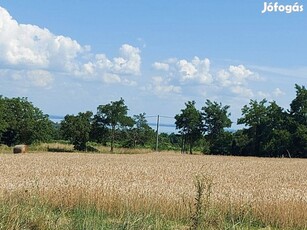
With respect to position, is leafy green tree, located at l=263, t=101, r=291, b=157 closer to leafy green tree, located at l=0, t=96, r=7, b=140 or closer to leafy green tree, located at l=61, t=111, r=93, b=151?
leafy green tree, located at l=61, t=111, r=93, b=151

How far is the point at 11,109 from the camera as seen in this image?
62.2 metres

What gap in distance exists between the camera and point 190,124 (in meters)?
62.7

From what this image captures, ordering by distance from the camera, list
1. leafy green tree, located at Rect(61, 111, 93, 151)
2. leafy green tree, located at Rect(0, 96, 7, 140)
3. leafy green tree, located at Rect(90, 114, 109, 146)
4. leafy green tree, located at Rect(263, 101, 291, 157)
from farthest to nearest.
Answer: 1. leafy green tree, located at Rect(90, 114, 109, 146)
2. leafy green tree, located at Rect(61, 111, 93, 151)
3. leafy green tree, located at Rect(263, 101, 291, 157)
4. leafy green tree, located at Rect(0, 96, 7, 140)

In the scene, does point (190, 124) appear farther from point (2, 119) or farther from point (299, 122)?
point (2, 119)

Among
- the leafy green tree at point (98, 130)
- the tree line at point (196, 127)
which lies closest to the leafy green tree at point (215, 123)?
the tree line at point (196, 127)

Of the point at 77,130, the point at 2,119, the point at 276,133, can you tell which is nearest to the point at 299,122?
the point at 276,133

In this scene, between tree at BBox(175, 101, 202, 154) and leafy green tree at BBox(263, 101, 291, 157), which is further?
tree at BBox(175, 101, 202, 154)

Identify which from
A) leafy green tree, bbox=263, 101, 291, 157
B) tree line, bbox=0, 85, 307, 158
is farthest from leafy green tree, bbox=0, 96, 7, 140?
leafy green tree, bbox=263, 101, 291, 157

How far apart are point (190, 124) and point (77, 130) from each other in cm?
1387

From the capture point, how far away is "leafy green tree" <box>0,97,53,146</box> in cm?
5941

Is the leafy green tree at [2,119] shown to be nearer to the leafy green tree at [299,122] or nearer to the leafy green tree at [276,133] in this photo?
the leafy green tree at [276,133]

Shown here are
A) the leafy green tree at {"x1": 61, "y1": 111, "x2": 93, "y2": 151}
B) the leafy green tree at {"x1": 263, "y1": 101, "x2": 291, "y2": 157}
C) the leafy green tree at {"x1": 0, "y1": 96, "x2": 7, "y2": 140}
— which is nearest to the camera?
the leafy green tree at {"x1": 0, "y1": 96, "x2": 7, "y2": 140}

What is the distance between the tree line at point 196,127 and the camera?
188ft

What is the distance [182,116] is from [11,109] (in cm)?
2087
